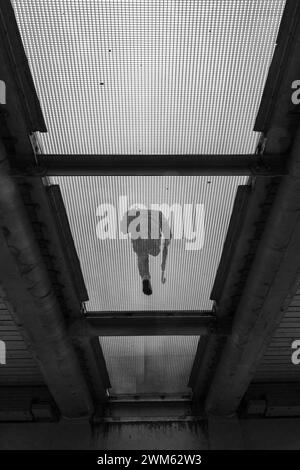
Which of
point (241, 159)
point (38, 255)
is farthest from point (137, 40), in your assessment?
point (38, 255)

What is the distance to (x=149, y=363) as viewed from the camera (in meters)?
7.73

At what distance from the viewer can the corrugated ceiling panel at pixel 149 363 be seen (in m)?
7.15

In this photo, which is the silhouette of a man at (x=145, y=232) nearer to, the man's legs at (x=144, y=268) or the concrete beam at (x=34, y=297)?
the man's legs at (x=144, y=268)

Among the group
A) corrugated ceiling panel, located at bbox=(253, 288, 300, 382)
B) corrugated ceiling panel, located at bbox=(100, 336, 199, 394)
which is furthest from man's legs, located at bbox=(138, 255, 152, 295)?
corrugated ceiling panel, located at bbox=(253, 288, 300, 382)

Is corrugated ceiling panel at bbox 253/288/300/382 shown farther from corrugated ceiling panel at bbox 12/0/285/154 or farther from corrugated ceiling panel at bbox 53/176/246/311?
corrugated ceiling panel at bbox 12/0/285/154

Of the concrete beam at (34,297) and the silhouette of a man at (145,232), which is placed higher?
the silhouette of a man at (145,232)

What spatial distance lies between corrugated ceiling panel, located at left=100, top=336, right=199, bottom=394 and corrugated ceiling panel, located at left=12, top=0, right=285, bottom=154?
402 centimetres

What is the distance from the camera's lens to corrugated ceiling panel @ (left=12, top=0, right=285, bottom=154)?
125 inches

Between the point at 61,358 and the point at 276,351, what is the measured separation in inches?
151

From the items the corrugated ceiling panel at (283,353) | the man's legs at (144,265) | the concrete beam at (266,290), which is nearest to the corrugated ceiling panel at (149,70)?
the concrete beam at (266,290)

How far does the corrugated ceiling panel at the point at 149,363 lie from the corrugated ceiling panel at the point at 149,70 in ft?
13.2

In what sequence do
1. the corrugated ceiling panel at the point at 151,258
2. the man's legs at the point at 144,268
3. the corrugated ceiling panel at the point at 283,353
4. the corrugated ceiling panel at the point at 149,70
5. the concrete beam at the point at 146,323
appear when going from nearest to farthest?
1. the corrugated ceiling panel at the point at 149,70
2. the corrugated ceiling panel at the point at 151,258
3. the man's legs at the point at 144,268
4. the concrete beam at the point at 146,323
5. the corrugated ceiling panel at the point at 283,353

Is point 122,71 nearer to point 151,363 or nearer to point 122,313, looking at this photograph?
point 122,313

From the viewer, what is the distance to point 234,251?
5.24m
